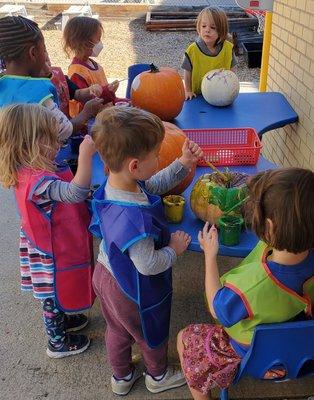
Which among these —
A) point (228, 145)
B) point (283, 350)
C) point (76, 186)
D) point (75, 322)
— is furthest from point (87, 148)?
point (75, 322)

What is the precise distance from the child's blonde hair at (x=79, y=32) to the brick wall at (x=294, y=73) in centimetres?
154

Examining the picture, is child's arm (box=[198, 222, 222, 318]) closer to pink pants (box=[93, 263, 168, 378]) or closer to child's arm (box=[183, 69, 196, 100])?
pink pants (box=[93, 263, 168, 378])

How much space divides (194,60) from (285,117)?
3.28ft

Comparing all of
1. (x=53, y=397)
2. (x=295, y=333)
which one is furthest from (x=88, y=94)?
(x=295, y=333)

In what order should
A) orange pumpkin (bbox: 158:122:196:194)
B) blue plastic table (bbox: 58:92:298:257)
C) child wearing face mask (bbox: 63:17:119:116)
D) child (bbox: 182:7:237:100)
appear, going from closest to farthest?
orange pumpkin (bbox: 158:122:196:194)
blue plastic table (bbox: 58:92:298:257)
child wearing face mask (bbox: 63:17:119:116)
child (bbox: 182:7:237:100)

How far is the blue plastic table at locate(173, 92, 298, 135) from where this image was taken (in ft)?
11.5

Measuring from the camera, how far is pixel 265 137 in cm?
507

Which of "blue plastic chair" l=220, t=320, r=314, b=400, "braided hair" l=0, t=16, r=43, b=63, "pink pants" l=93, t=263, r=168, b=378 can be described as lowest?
"pink pants" l=93, t=263, r=168, b=378

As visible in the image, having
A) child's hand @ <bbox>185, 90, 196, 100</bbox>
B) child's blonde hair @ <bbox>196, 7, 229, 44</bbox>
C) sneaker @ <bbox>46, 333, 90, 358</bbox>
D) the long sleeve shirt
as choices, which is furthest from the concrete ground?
child's blonde hair @ <bbox>196, 7, 229, 44</bbox>

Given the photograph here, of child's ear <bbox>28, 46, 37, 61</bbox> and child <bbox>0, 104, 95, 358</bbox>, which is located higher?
child's ear <bbox>28, 46, 37, 61</bbox>

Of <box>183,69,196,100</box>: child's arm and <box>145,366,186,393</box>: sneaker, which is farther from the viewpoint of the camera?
<box>183,69,196,100</box>: child's arm

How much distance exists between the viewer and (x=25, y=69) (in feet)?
8.52

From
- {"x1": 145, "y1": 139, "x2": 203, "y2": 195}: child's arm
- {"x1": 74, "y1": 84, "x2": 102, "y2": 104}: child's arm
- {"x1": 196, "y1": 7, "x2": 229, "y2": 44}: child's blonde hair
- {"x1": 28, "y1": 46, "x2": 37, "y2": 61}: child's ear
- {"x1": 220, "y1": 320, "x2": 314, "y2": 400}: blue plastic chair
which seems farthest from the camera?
{"x1": 196, "y1": 7, "x2": 229, "y2": 44}: child's blonde hair

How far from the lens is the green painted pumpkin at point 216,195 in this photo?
6.61 ft
